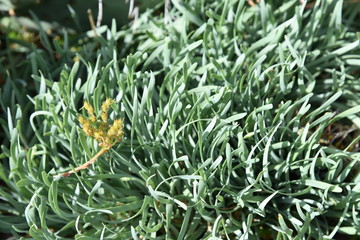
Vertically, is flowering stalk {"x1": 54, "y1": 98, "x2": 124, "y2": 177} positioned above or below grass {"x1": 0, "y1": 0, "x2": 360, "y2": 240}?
above

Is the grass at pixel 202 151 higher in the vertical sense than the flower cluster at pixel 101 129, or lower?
lower

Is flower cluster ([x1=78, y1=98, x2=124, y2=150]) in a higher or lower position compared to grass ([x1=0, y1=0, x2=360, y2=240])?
higher

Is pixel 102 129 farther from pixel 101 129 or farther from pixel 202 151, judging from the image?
pixel 202 151

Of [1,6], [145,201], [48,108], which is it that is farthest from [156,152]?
[1,6]

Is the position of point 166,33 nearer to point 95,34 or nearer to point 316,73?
point 95,34

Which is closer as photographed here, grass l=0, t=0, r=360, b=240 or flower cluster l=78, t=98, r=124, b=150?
flower cluster l=78, t=98, r=124, b=150

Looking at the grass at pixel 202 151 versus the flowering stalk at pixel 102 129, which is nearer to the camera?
the flowering stalk at pixel 102 129

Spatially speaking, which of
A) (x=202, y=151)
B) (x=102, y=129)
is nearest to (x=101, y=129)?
(x=102, y=129)

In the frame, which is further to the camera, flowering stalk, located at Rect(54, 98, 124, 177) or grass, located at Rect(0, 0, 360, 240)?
grass, located at Rect(0, 0, 360, 240)
